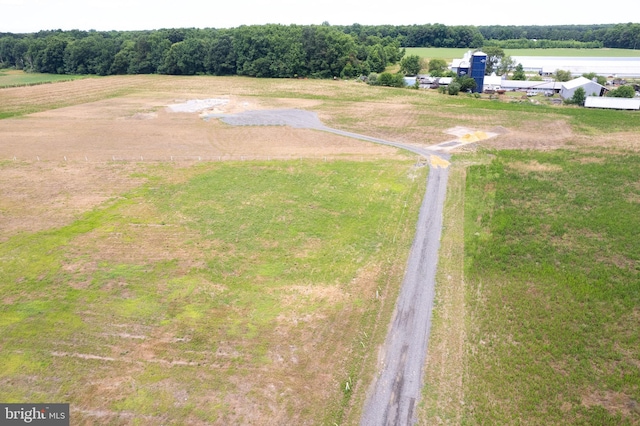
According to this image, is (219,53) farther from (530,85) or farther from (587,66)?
(587,66)

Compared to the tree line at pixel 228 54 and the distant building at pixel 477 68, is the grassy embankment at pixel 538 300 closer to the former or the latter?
the distant building at pixel 477 68

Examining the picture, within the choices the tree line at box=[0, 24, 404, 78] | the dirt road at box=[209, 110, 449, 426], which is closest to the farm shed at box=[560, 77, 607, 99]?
the tree line at box=[0, 24, 404, 78]

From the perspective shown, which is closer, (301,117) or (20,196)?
(20,196)

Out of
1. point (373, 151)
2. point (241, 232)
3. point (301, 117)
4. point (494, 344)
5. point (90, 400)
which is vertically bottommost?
point (90, 400)

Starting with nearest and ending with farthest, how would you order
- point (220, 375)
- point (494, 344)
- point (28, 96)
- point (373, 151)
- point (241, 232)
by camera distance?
point (220, 375) → point (494, 344) → point (241, 232) → point (373, 151) → point (28, 96)

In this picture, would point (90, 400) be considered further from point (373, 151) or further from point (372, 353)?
point (373, 151)

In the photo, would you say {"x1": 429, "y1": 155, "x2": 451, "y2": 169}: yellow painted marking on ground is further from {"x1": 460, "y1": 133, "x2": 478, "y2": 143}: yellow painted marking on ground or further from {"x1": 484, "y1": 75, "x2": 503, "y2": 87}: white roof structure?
{"x1": 484, "y1": 75, "x2": 503, "y2": 87}: white roof structure

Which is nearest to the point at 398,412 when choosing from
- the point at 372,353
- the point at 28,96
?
the point at 372,353
